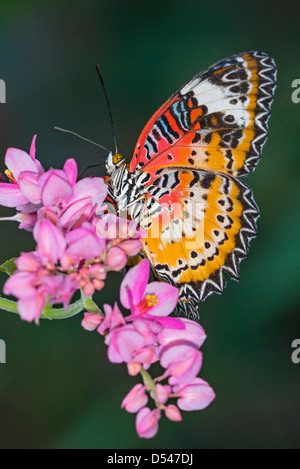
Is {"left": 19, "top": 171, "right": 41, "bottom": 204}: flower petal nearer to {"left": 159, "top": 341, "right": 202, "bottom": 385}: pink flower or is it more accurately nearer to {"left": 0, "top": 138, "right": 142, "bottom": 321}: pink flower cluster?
{"left": 0, "top": 138, "right": 142, "bottom": 321}: pink flower cluster

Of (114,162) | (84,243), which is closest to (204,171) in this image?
(114,162)

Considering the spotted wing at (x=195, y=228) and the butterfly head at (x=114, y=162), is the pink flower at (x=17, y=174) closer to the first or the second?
the butterfly head at (x=114, y=162)

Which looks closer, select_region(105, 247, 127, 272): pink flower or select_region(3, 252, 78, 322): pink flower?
select_region(3, 252, 78, 322): pink flower

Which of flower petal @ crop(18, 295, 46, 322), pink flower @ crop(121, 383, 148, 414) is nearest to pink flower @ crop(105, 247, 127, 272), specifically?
flower petal @ crop(18, 295, 46, 322)

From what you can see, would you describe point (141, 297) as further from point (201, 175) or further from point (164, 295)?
point (201, 175)

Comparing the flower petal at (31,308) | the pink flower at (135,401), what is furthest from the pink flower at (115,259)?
the pink flower at (135,401)

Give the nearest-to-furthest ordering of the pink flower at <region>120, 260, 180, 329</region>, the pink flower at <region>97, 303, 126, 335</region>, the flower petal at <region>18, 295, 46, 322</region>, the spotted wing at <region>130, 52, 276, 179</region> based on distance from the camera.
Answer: the flower petal at <region>18, 295, 46, 322</region>
the pink flower at <region>97, 303, 126, 335</region>
the pink flower at <region>120, 260, 180, 329</region>
the spotted wing at <region>130, 52, 276, 179</region>

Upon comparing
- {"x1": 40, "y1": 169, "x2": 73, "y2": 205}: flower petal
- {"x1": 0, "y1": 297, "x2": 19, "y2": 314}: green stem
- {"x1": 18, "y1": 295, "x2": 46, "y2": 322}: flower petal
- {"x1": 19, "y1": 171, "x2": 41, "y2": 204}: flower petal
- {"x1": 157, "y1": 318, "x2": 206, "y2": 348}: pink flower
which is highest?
{"x1": 19, "y1": 171, "x2": 41, "y2": 204}: flower petal

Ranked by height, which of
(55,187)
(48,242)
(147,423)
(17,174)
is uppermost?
(17,174)
